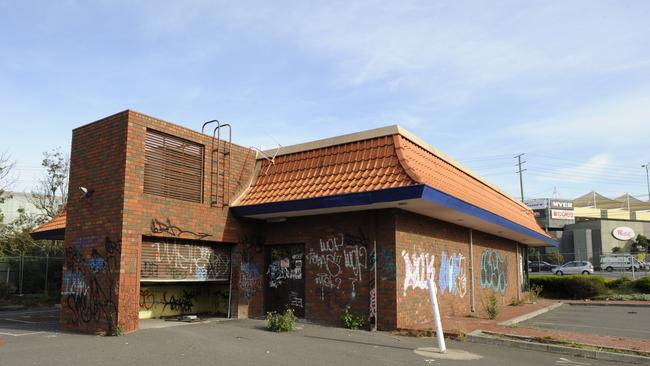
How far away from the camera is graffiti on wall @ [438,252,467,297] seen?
14.9 metres

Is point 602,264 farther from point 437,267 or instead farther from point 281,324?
point 281,324

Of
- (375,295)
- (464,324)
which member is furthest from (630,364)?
(375,295)

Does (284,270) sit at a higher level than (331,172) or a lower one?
lower

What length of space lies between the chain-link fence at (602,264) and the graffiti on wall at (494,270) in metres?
20.0

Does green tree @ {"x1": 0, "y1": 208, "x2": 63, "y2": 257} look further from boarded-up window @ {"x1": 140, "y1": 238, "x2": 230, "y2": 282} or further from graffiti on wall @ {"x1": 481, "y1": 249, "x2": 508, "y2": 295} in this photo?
graffiti on wall @ {"x1": 481, "y1": 249, "x2": 508, "y2": 295}

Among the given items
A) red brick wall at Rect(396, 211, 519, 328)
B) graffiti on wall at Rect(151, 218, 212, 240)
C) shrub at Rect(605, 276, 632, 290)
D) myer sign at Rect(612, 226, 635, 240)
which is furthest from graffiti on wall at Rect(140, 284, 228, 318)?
myer sign at Rect(612, 226, 635, 240)

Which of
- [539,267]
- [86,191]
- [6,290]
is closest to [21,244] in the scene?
[6,290]

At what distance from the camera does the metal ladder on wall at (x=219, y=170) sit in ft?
44.4

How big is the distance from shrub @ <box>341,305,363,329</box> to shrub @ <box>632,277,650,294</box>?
67.6 feet

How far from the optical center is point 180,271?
41.3 ft

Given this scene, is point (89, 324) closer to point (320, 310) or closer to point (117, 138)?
point (117, 138)

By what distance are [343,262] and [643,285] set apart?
816 inches

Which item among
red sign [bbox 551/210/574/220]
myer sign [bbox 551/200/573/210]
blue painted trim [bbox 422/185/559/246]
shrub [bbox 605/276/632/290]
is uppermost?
myer sign [bbox 551/200/573/210]

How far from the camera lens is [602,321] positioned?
15.8 m
